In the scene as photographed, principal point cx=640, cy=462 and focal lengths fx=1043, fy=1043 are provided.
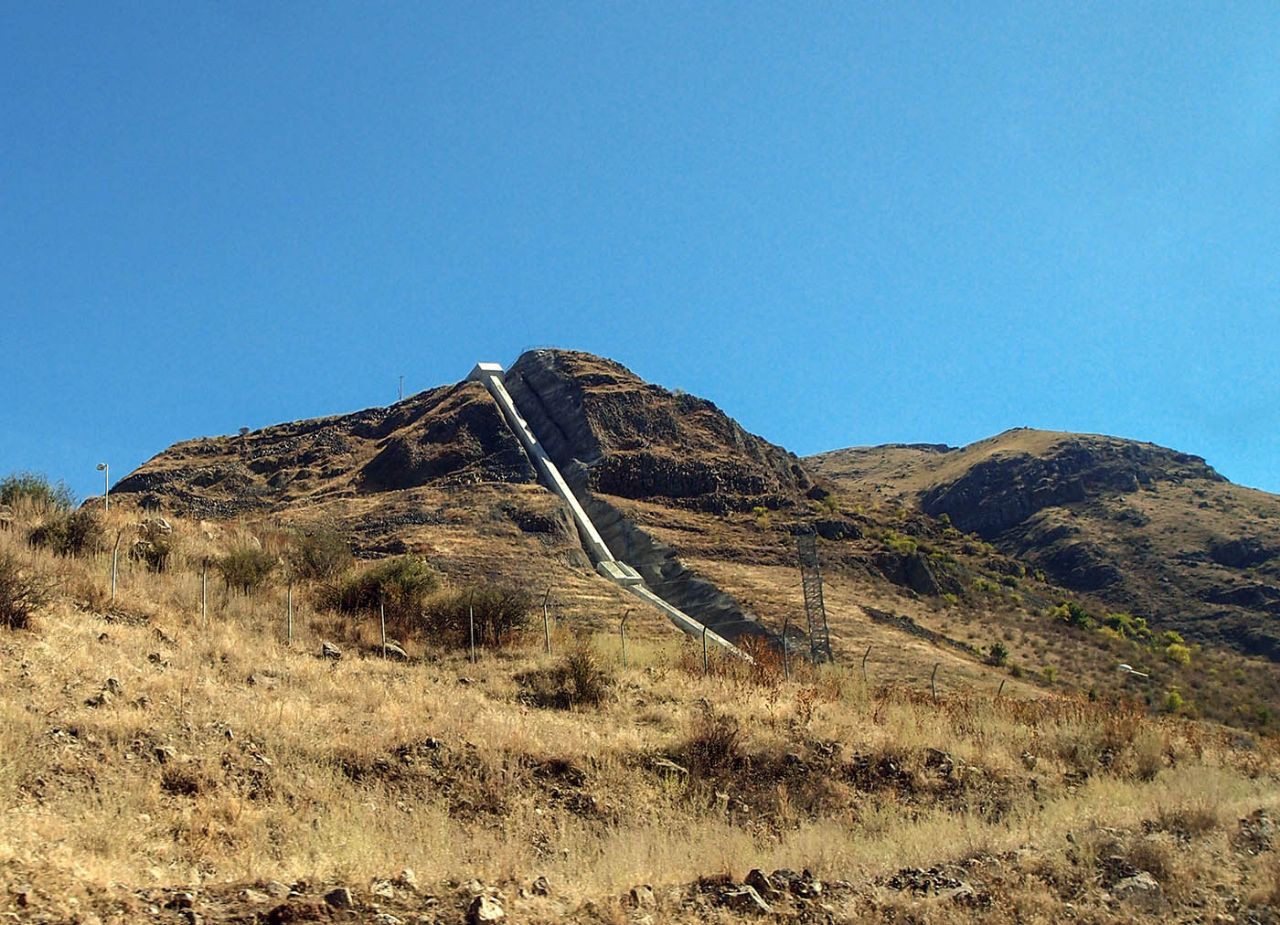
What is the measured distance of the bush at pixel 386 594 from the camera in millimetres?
22438

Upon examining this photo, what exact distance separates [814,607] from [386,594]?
2006 centimetres

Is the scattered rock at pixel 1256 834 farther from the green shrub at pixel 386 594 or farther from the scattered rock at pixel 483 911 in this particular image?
the green shrub at pixel 386 594

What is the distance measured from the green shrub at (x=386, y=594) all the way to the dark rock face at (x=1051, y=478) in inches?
2864

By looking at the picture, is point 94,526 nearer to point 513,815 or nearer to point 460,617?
point 460,617

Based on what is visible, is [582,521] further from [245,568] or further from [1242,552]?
[1242,552]

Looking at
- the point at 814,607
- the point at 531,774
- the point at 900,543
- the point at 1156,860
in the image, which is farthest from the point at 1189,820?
the point at 900,543

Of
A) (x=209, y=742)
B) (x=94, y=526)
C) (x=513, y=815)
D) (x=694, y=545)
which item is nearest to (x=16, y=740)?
(x=209, y=742)

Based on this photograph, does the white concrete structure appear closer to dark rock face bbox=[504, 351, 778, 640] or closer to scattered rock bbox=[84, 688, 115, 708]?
dark rock face bbox=[504, 351, 778, 640]

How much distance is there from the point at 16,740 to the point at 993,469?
9837 cm

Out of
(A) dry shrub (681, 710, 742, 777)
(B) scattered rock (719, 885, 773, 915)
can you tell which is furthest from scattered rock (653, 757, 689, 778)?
(B) scattered rock (719, 885, 773, 915)

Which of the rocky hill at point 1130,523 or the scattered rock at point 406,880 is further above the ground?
the rocky hill at point 1130,523

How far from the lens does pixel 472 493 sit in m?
56.2

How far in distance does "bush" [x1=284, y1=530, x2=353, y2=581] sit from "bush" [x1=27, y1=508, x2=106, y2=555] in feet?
14.4

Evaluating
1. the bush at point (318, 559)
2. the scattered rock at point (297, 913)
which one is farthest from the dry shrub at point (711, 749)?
the bush at point (318, 559)
